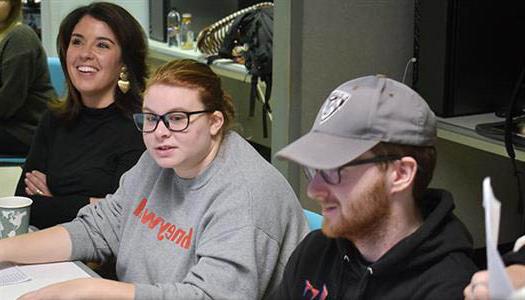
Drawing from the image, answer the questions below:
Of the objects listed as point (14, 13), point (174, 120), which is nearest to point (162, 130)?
point (174, 120)

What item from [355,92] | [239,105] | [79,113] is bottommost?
[239,105]

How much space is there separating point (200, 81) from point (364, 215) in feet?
1.91

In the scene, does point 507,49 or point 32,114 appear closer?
point 507,49

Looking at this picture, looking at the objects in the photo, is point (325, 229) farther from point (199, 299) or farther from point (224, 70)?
point (224, 70)

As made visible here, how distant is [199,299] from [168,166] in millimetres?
319

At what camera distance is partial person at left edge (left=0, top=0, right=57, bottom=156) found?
11.4ft

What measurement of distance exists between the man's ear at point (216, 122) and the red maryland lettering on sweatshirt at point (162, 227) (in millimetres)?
220

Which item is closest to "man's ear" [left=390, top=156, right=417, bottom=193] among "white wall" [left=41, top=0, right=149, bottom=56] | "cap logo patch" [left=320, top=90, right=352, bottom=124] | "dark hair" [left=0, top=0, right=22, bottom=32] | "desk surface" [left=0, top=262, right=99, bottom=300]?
"cap logo patch" [left=320, top=90, right=352, bottom=124]

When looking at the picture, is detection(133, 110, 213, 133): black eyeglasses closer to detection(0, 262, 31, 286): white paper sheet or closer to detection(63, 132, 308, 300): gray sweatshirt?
detection(63, 132, 308, 300): gray sweatshirt

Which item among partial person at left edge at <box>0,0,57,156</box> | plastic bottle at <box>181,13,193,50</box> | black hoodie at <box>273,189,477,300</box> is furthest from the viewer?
plastic bottle at <box>181,13,193,50</box>

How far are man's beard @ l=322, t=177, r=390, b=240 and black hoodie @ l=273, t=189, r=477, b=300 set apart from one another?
56mm

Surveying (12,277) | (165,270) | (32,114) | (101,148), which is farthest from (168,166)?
(32,114)

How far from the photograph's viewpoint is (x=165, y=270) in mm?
1729

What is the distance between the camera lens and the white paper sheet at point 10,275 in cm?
173
